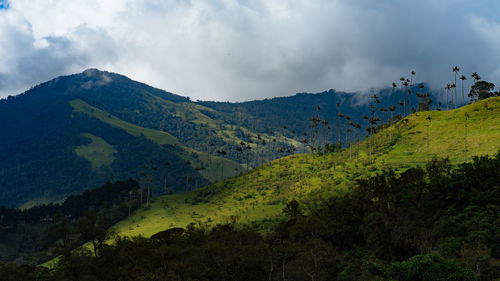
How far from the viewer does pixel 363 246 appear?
87375 millimetres

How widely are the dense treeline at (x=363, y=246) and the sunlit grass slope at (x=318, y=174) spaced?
3239cm

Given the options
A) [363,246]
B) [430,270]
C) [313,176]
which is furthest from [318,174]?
[430,270]

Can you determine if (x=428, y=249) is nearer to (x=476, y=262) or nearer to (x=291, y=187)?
(x=476, y=262)

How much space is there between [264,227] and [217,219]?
99.1ft

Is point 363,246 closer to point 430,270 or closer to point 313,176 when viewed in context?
point 430,270

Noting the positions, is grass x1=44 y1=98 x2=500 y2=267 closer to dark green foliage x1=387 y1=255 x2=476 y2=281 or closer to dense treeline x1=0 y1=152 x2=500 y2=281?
dense treeline x1=0 y1=152 x2=500 y2=281

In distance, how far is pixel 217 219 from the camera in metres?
141

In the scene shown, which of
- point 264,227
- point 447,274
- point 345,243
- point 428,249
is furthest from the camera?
point 264,227

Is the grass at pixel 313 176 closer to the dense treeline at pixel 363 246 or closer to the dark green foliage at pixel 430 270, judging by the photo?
the dense treeline at pixel 363 246

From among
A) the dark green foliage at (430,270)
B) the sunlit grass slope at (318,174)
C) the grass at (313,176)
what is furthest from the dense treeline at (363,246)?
the sunlit grass slope at (318,174)

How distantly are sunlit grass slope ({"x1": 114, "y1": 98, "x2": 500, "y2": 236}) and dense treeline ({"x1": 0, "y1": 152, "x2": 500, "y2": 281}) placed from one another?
1275 inches

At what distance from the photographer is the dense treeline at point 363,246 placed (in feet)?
205

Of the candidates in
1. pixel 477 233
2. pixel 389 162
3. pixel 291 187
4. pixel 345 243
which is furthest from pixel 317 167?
pixel 477 233

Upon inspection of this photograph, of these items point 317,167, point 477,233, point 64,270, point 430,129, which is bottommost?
point 64,270
